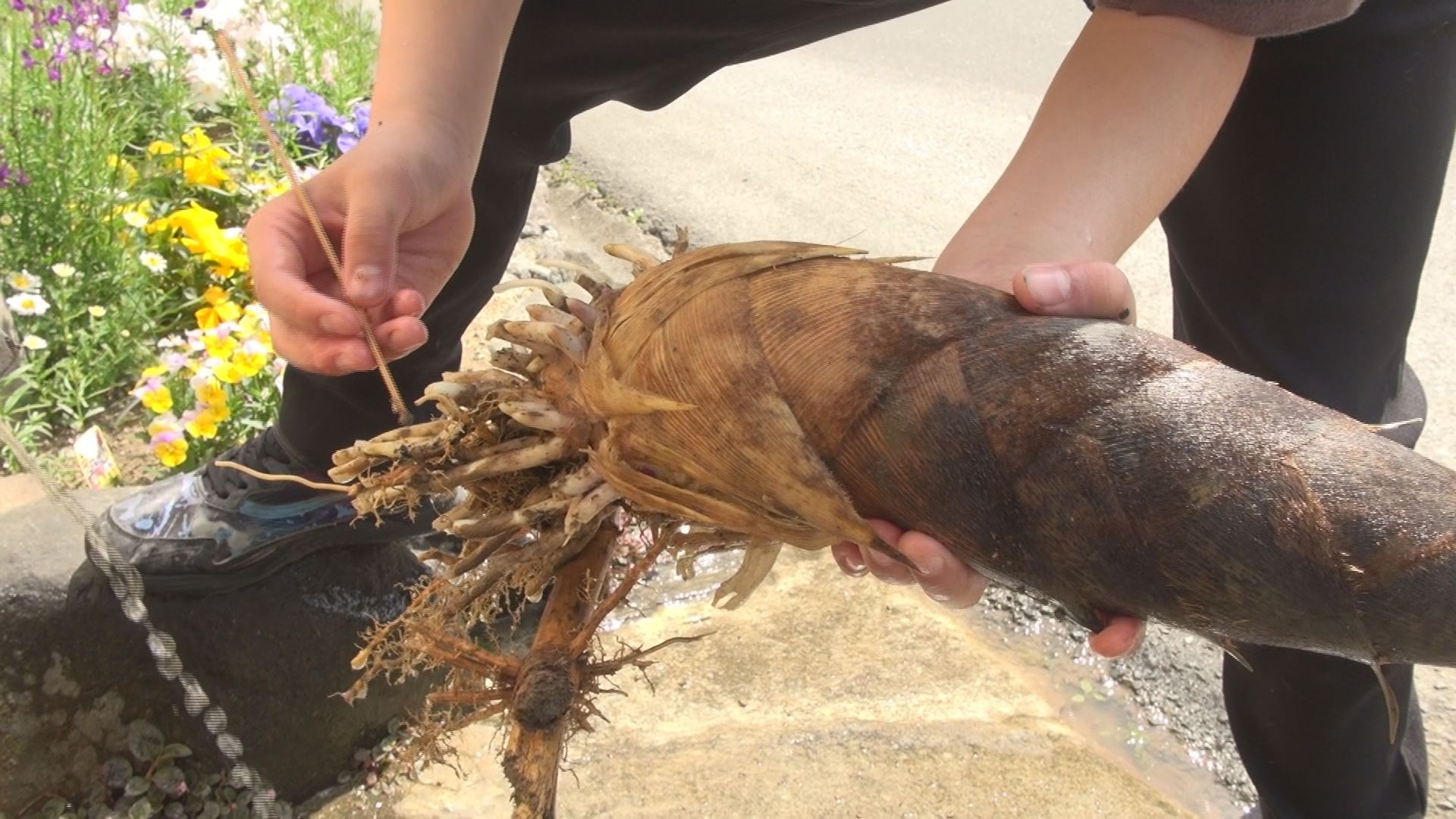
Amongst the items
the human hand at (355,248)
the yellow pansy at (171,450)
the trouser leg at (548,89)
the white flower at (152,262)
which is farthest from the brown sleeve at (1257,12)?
the white flower at (152,262)

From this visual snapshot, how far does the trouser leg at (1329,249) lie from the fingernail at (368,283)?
129cm

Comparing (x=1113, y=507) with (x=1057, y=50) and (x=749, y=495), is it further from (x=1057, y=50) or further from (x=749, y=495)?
(x=1057, y=50)

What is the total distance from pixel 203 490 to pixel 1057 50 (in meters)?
4.68

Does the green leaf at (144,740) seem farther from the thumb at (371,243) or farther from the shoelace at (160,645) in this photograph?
the thumb at (371,243)

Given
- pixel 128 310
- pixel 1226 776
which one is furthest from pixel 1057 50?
pixel 128 310

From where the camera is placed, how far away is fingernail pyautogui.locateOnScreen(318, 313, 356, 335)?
4.52ft

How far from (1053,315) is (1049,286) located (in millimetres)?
39

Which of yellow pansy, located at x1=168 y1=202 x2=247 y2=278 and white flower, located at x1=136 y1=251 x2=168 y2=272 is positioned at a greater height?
yellow pansy, located at x1=168 y1=202 x2=247 y2=278

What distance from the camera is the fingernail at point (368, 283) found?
1.39 meters

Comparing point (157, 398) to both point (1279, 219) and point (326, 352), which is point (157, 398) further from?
point (1279, 219)

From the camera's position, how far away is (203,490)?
2.28 meters

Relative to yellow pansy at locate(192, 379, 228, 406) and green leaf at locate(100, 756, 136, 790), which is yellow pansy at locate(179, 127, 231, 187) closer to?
yellow pansy at locate(192, 379, 228, 406)

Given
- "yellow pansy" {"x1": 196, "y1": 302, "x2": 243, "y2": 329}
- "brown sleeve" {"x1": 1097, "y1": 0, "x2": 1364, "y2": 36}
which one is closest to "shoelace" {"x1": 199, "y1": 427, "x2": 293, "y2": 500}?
"yellow pansy" {"x1": 196, "y1": 302, "x2": 243, "y2": 329}

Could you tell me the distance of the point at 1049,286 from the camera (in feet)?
4.13
